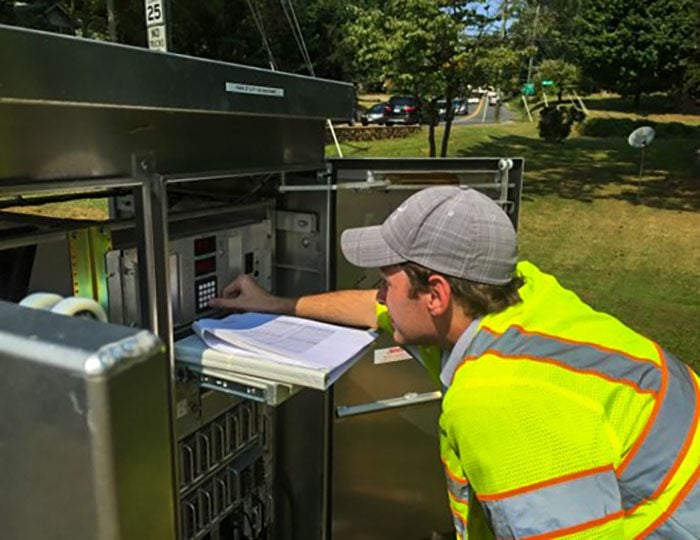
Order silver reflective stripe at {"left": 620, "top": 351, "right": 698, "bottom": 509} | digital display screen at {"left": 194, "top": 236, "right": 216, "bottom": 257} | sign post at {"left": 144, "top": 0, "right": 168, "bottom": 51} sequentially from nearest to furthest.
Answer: silver reflective stripe at {"left": 620, "top": 351, "right": 698, "bottom": 509} < digital display screen at {"left": 194, "top": 236, "right": 216, "bottom": 257} < sign post at {"left": 144, "top": 0, "right": 168, "bottom": 51}

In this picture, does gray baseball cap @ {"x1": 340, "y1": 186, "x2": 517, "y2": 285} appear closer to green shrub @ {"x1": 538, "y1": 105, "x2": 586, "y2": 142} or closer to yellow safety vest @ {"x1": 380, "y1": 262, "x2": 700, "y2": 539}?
yellow safety vest @ {"x1": 380, "y1": 262, "x2": 700, "y2": 539}

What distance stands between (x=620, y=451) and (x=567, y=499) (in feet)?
0.62

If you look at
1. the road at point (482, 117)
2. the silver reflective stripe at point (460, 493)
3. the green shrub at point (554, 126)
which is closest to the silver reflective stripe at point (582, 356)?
the silver reflective stripe at point (460, 493)

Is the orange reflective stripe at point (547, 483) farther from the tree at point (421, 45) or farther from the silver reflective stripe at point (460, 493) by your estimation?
the tree at point (421, 45)

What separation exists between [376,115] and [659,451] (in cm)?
2372

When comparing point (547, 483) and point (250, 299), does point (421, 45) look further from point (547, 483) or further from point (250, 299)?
point (547, 483)

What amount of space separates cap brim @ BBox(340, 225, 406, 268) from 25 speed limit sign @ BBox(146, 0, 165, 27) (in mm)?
3534

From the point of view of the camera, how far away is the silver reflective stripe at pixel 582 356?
128cm

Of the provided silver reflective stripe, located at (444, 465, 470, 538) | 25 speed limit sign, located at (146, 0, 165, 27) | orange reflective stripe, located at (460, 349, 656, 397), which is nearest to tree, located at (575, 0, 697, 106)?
25 speed limit sign, located at (146, 0, 165, 27)

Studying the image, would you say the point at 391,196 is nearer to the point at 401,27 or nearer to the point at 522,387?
the point at 522,387

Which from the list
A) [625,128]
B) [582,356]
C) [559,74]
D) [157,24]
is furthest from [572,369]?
[559,74]

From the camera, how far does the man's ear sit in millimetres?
1452

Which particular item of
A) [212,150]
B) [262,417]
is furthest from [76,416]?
[262,417]

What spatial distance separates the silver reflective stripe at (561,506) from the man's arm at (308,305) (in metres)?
1.11
